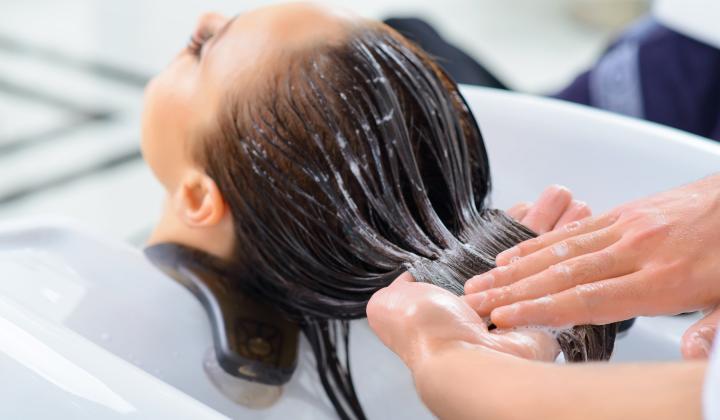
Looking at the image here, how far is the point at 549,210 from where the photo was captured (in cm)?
79

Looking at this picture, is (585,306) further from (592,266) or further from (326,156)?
(326,156)

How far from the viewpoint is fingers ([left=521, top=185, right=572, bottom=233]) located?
78 centimetres

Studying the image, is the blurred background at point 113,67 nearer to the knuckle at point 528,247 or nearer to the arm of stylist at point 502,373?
the knuckle at point 528,247

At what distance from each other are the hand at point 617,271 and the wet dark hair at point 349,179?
8 centimetres

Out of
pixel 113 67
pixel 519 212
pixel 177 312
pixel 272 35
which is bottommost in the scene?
pixel 113 67

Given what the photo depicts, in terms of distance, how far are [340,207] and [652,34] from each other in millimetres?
772

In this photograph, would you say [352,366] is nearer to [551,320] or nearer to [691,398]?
[551,320]

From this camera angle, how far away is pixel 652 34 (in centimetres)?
135

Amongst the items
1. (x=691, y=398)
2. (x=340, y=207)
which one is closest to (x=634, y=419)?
(x=691, y=398)

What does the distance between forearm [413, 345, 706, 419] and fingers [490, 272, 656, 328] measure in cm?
6

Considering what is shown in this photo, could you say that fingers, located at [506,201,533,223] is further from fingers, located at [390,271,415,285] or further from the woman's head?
fingers, located at [390,271,415,285]

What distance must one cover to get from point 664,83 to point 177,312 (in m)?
0.81

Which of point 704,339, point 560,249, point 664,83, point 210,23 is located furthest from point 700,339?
point 664,83

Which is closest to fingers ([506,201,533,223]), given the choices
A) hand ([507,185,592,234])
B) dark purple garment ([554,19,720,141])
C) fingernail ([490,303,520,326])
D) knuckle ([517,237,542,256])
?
hand ([507,185,592,234])
